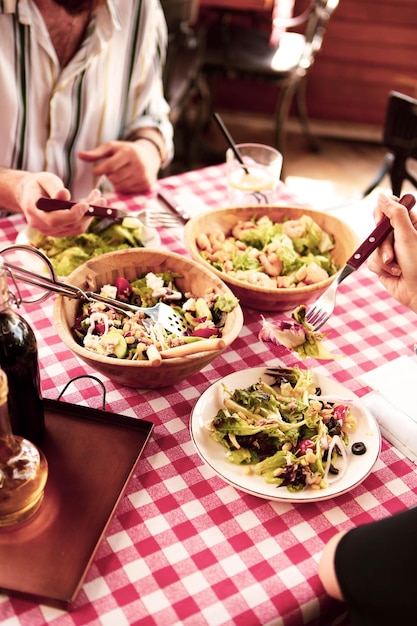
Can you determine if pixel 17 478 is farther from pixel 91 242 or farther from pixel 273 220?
pixel 273 220

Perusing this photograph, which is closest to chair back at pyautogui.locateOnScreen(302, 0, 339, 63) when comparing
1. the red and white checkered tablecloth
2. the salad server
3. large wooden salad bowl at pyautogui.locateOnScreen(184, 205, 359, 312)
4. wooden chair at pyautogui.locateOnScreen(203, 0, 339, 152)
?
wooden chair at pyautogui.locateOnScreen(203, 0, 339, 152)

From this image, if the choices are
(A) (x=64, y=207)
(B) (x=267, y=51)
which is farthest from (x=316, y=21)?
(A) (x=64, y=207)

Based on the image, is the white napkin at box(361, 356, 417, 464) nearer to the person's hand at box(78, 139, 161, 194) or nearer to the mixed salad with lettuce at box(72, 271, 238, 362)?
the mixed salad with lettuce at box(72, 271, 238, 362)

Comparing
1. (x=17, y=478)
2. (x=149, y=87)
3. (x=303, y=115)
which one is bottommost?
(x=303, y=115)

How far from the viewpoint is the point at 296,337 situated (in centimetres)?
135

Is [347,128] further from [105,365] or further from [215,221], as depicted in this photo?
[105,365]

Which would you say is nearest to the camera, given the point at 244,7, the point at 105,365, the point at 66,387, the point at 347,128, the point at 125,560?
the point at 125,560

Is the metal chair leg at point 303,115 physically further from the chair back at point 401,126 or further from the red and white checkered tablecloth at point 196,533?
the red and white checkered tablecloth at point 196,533

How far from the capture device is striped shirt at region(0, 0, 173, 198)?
181cm

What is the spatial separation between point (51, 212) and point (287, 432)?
2.64ft

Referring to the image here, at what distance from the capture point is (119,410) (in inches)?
50.5

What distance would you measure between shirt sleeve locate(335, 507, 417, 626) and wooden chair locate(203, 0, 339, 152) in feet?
11.0

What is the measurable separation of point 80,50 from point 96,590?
156 cm

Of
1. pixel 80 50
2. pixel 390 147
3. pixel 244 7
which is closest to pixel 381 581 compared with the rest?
pixel 80 50
